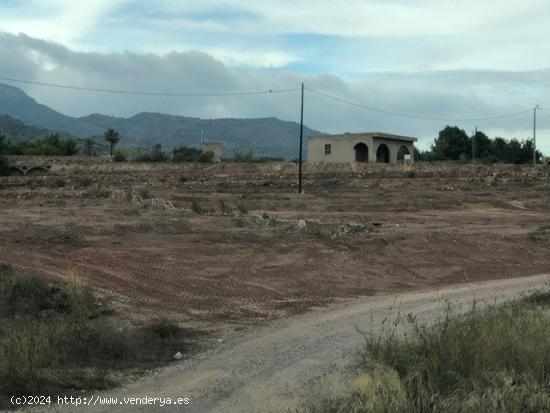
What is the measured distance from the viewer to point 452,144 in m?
117

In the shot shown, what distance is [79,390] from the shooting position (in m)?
8.01

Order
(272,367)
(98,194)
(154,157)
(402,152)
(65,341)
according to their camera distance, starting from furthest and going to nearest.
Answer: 1. (402,152)
2. (154,157)
3. (98,194)
4. (65,341)
5. (272,367)

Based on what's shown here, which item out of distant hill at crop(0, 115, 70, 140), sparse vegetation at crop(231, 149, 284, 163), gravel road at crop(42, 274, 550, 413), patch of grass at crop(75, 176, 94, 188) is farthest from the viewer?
distant hill at crop(0, 115, 70, 140)

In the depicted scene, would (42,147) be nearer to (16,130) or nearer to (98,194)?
(98,194)

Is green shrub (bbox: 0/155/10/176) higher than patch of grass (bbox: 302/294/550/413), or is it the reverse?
green shrub (bbox: 0/155/10/176)

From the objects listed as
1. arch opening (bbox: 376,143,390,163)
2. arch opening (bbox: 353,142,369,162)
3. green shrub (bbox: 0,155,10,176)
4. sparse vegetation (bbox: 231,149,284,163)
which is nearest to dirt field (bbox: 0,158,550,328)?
arch opening (bbox: 353,142,369,162)

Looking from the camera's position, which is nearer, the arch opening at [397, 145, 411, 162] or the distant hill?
the arch opening at [397, 145, 411, 162]

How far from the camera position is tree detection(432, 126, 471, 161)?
114m

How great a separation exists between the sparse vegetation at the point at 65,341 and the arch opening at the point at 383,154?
249ft

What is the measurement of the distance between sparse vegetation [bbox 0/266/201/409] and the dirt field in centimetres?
112

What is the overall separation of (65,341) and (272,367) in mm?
2918

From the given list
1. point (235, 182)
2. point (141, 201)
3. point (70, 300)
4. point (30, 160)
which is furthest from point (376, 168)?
point (70, 300)

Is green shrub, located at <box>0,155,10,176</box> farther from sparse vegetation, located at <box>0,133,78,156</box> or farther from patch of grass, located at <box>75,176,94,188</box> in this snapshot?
patch of grass, located at <box>75,176,94,188</box>

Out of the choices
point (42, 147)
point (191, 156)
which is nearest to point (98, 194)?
point (191, 156)
